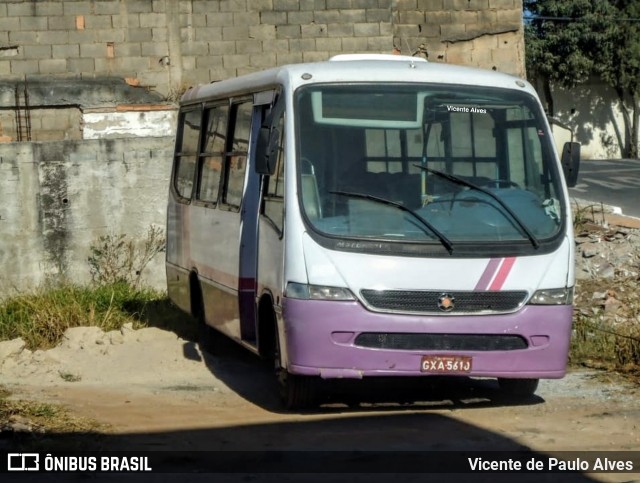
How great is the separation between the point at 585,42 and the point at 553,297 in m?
35.4

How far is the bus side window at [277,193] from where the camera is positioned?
8047mm

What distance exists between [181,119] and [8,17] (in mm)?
6310

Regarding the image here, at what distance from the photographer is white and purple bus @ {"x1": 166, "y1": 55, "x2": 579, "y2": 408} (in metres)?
7.63

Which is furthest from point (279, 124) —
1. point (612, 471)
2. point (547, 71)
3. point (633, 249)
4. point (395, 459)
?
point (547, 71)

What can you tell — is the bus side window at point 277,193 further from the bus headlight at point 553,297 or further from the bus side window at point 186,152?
the bus side window at point 186,152

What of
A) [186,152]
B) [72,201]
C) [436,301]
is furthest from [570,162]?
[72,201]

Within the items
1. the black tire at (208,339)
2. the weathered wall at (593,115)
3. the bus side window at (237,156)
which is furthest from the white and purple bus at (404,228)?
the weathered wall at (593,115)

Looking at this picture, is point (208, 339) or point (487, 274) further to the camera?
point (208, 339)

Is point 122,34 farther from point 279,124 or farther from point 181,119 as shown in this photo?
point 279,124

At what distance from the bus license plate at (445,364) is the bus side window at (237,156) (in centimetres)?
230

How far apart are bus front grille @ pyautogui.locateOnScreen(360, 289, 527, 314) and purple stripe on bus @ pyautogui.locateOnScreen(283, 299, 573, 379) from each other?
0.16 feet

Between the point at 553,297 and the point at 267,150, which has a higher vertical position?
the point at 267,150

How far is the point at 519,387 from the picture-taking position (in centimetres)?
879

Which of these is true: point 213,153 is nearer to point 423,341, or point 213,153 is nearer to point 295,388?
point 295,388
